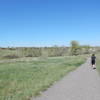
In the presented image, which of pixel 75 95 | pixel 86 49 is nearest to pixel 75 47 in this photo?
pixel 86 49

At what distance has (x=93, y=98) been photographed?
759cm

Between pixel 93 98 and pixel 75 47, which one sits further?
pixel 75 47

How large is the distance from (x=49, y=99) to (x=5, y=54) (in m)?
83.0

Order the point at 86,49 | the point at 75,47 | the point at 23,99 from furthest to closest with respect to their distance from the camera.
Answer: the point at 86,49, the point at 75,47, the point at 23,99

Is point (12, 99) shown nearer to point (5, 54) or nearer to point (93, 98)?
point (93, 98)

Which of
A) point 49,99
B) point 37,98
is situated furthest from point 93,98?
point 37,98

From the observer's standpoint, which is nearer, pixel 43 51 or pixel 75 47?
pixel 75 47

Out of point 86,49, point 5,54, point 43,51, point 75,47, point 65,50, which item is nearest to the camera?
point 5,54

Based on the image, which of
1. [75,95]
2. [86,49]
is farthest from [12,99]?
[86,49]

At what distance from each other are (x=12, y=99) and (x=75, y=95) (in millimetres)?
2687

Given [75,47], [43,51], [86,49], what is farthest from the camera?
[86,49]

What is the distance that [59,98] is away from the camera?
7691 millimetres

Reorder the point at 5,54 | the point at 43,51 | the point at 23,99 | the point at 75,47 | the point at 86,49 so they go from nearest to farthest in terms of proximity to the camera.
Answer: the point at 23,99 < the point at 5,54 < the point at 75,47 < the point at 43,51 < the point at 86,49

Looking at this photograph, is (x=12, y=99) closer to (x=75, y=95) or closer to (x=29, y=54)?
(x=75, y=95)
